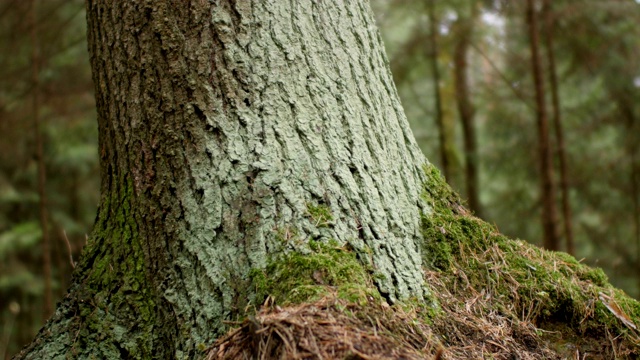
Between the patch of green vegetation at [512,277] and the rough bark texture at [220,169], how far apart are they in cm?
15

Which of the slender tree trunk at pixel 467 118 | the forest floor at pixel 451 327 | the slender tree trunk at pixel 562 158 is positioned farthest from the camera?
the slender tree trunk at pixel 467 118

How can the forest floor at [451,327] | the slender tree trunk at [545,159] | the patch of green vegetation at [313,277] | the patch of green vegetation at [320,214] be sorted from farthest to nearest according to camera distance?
the slender tree trunk at [545,159], the patch of green vegetation at [320,214], the patch of green vegetation at [313,277], the forest floor at [451,327]

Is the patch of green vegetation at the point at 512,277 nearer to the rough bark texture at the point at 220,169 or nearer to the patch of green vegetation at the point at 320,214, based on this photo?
the rough bark texture at the point at 220,169

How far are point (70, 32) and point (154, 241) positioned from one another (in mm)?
8170

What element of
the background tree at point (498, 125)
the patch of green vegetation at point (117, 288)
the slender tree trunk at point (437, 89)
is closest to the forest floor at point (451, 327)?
the patch of green vegetation at point (117, 288)

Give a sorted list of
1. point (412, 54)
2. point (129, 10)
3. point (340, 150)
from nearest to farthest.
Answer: point (340, 150), point (129, 10), point (412, 54)

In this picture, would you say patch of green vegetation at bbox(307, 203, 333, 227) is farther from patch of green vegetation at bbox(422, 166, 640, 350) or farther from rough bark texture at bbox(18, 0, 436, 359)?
patch of green vegetation at bbox(422, 166, 640, 350)

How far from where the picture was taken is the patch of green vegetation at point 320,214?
2.01 meters

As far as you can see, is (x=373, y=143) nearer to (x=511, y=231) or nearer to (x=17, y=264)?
(x=511, y=231)

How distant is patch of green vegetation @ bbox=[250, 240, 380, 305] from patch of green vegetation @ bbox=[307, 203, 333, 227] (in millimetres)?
89

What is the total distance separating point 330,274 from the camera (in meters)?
1.85

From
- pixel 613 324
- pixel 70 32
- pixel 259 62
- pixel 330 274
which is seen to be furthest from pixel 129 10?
pixel 70 32

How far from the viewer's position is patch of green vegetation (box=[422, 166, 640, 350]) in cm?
230

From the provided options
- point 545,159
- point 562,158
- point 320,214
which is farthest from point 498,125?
point 320,214
